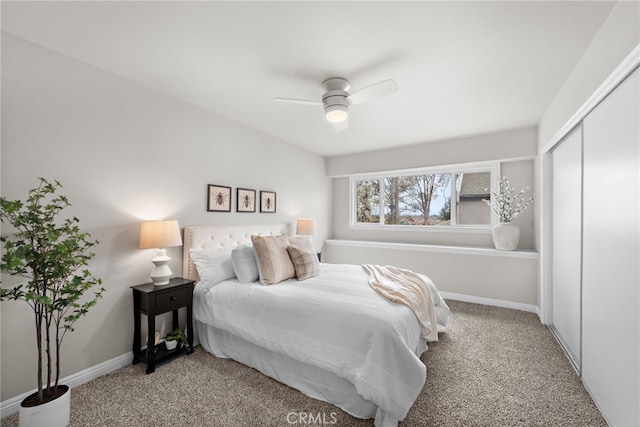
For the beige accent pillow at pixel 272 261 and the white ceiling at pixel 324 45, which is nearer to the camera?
the white ceiling at pixel 324 45

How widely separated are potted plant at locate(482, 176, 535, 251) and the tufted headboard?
324cm

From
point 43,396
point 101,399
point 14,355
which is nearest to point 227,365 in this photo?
point 101,399

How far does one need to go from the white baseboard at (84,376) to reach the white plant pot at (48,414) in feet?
1.56

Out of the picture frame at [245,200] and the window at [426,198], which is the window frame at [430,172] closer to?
the window at [426,198]

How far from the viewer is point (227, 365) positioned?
7.61ft

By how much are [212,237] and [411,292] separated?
7.13ft

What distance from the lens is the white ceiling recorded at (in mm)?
1577

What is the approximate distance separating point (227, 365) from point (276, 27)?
264 centimetres

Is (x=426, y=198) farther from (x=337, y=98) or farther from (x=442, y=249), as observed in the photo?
(x=337, y=98)

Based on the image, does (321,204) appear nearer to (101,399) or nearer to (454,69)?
(454,69)

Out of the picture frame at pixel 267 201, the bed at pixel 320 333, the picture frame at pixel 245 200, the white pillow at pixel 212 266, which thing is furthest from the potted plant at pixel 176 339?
the picture frame at pixel 267 201

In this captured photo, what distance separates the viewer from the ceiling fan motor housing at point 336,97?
2.32m

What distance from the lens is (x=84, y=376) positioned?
6.84 ft

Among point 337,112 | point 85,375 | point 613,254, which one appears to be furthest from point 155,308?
point 613,254
